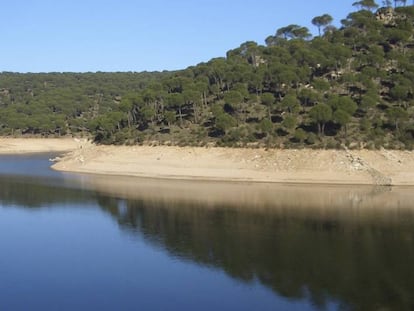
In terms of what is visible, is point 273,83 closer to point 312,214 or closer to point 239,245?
point 312,214

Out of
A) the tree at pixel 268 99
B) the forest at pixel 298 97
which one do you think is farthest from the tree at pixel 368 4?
the tree at pixel 268 99

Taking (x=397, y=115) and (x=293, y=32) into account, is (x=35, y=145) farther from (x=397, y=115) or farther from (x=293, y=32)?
(x=397, y=115)

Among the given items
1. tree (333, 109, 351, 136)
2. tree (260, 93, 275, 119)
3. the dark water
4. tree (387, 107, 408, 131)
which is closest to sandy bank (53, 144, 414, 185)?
the dark water

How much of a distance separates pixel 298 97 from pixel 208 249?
41367 millimetres

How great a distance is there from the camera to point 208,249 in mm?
27469

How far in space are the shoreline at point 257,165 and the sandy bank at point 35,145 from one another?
34.8 metres

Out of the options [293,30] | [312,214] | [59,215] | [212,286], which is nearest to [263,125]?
[312,214]

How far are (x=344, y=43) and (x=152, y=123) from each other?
31.9 meters

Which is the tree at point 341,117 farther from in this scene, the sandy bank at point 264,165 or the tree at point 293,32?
the tree at point 293,32

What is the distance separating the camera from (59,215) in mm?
37875

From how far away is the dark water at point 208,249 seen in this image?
20.5 m

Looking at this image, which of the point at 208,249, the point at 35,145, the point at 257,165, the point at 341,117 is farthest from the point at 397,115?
the point at 35,145

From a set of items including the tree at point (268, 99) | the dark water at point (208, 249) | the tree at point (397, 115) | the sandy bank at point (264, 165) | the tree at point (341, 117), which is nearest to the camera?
the dark water at point (208, 249)

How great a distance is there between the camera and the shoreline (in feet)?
168
